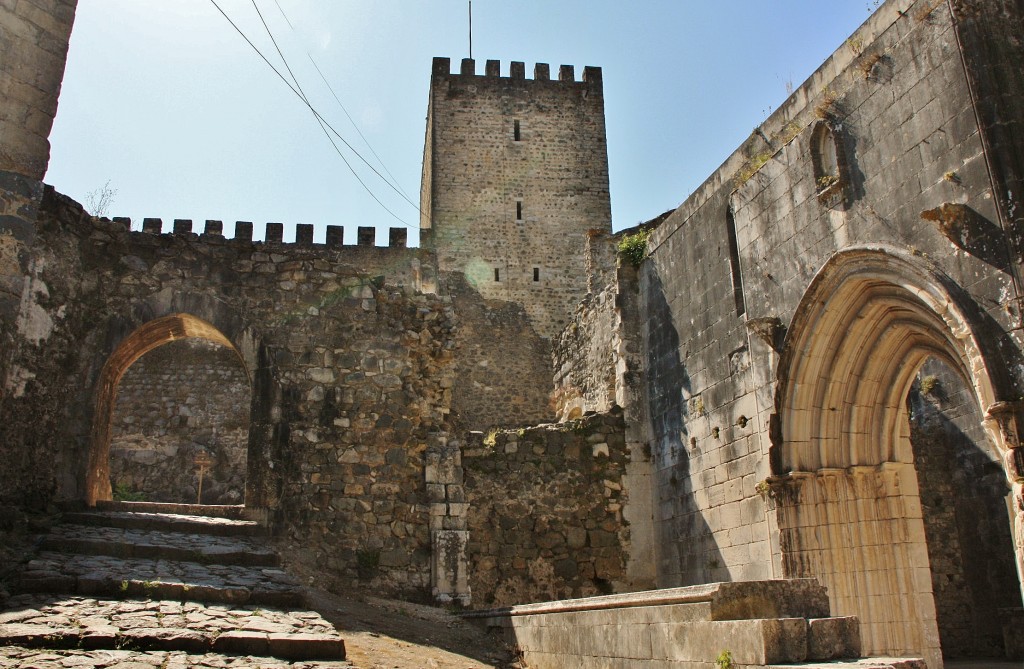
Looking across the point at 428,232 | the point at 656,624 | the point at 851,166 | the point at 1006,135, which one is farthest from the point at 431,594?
the point at 428,232

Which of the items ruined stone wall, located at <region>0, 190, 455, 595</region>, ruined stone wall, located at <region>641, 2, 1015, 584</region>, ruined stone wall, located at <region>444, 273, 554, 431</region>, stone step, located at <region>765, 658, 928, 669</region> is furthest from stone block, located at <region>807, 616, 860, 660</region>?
ruined stone wall, located at <region>444, 273, 554, 431</region>

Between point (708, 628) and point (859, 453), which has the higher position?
point (859, 453)

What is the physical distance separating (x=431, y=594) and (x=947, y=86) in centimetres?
638

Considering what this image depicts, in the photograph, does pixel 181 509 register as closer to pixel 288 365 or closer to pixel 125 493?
pixel 288 365

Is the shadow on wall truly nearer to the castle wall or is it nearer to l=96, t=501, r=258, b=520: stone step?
the castle wall

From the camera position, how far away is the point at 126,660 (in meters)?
4.67

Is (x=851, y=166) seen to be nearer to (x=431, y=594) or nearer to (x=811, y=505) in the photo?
(x=811, y=505)

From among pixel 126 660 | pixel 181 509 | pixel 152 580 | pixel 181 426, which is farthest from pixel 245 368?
pixel 181 426

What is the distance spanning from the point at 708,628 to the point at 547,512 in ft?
19.2

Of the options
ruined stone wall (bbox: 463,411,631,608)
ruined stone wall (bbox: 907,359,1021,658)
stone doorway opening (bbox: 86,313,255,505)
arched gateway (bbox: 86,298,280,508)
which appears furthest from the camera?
stone doorway opening (bbox: 86,313,255,505)

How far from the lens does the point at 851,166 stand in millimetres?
7691

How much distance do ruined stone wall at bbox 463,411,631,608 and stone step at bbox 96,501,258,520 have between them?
2816 millimetres

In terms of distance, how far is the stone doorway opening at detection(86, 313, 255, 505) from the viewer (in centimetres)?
1400

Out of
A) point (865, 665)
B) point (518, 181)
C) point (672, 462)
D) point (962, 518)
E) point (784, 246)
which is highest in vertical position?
point (518, 181)
